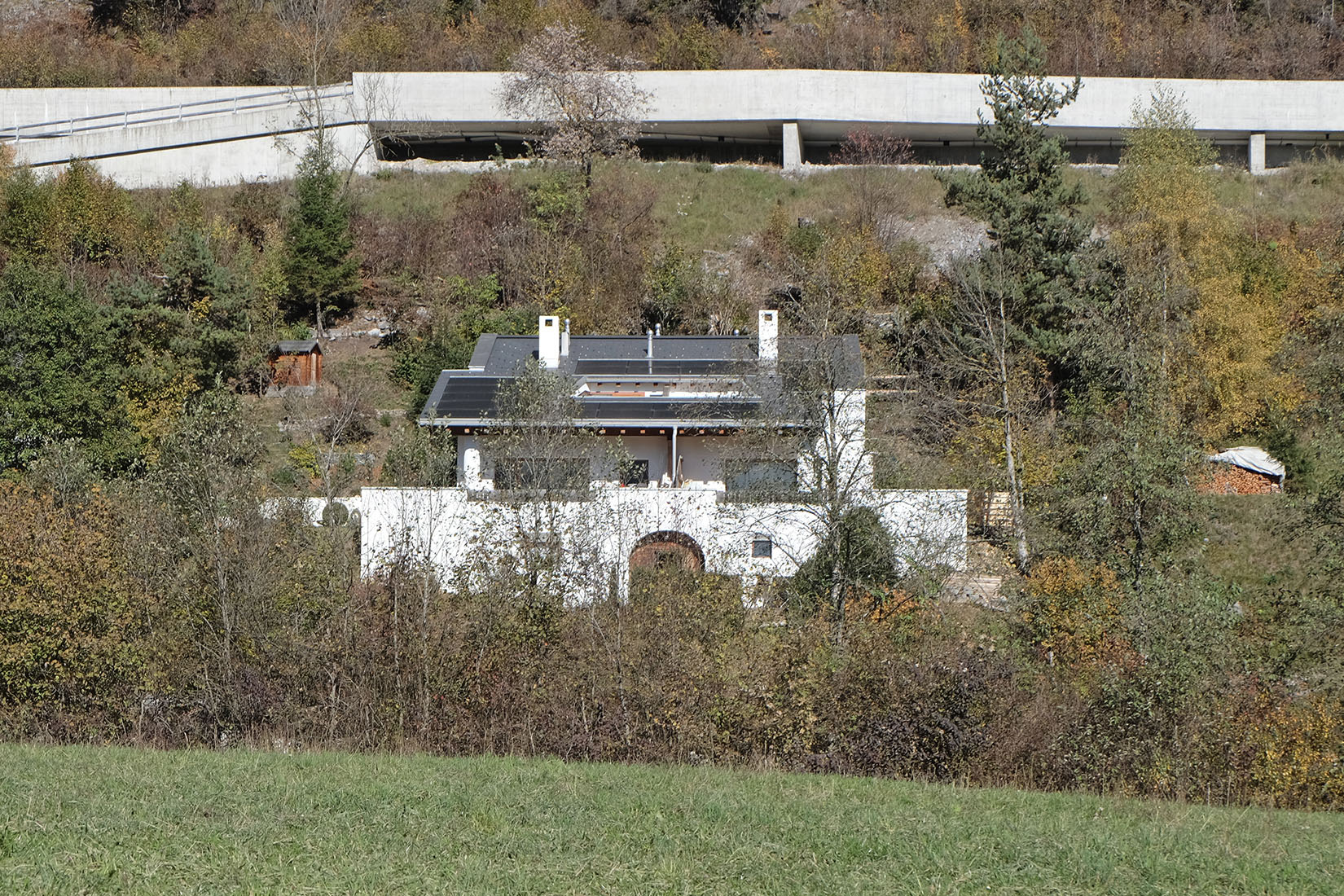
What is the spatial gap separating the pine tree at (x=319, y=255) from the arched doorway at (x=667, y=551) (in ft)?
51.3

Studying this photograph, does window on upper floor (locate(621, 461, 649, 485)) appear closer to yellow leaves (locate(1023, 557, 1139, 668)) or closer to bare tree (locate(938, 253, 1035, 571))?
bare tree (locate(938, 253, 1035, 571))

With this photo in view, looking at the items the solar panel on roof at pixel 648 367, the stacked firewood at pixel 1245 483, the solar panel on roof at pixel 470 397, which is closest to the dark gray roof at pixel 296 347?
the solar panel on roof at pixel 470 397

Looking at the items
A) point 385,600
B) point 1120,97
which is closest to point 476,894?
point 385,600

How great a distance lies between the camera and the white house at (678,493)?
59.6ft

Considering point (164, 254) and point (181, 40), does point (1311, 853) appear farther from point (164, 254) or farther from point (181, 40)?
point (181, 40)

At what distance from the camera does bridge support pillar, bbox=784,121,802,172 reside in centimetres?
4047

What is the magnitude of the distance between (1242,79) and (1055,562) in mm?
33664

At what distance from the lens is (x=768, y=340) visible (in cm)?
2184

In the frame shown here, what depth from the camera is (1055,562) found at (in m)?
18.2

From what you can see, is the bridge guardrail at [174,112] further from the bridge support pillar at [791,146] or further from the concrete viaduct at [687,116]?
the bridge support pillar at [791,146]

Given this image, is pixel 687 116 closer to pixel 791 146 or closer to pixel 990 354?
pixel 791 146

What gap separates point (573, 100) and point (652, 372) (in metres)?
15.6

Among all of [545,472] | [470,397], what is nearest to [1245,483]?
[545,472]

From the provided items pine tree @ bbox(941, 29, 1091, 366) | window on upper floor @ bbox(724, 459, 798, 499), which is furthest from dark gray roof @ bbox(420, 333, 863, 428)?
pine tree @ bbox(941, 29, 1091, 366)
